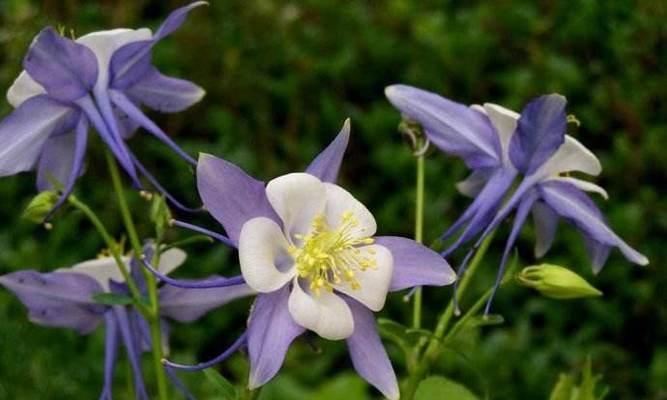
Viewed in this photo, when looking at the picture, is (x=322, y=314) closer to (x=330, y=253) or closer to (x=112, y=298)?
(x=330, y=253)

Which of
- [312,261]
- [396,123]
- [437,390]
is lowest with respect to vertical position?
[396,123]

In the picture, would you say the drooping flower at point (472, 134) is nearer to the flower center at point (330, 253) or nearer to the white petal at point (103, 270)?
the flower center at point (330, 253)

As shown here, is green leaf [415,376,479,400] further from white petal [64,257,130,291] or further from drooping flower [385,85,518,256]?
white petal [64,257,130,291]

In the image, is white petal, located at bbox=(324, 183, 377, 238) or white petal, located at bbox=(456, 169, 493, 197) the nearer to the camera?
white petal, located at bbox=(324, 183, 377, 238)

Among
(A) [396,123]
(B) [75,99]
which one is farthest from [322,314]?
(A) [396,123]

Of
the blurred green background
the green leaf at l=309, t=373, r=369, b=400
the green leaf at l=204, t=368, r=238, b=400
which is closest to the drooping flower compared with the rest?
the green leaf at l=204, t=368, r=238, b=400

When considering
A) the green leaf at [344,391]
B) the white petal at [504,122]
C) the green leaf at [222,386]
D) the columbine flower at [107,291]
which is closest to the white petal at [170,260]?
the columbine flower at [107,291]

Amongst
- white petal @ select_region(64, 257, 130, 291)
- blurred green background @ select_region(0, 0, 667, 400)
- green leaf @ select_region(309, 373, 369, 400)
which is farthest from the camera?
blurred green background @ select_region(0, 0, 667, 400)

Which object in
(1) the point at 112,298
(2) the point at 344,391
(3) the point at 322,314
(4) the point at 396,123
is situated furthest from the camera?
(4) the point at 396,123
